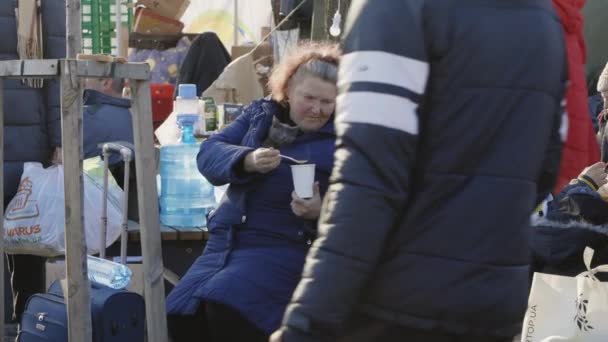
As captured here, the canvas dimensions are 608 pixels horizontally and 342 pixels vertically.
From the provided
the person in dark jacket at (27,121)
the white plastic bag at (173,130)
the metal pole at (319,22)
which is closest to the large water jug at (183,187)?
the white plastic bag at (173,130)

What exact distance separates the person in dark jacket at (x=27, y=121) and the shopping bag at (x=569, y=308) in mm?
2877

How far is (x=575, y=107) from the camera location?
317 centimetres

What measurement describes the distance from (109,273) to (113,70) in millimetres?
1051

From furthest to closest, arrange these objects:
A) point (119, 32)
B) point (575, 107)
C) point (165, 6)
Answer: point (119, 32)
point (165, 6)
point (575, 107)

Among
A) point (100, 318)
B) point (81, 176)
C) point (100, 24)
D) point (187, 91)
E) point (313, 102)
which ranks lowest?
point (100, 318)

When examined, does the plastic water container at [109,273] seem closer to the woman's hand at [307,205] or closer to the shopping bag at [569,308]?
the woman's hand at [307,205]

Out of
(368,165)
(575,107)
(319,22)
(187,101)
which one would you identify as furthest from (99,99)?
(368,165)

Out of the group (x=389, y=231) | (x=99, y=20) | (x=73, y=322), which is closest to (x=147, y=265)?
(x=73, y=322)

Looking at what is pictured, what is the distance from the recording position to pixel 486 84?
2312 mm

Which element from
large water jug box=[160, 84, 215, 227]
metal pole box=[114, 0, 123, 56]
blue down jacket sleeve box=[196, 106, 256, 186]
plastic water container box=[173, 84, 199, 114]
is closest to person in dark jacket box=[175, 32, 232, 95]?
metal pole box=[114, 0, 123, 56]

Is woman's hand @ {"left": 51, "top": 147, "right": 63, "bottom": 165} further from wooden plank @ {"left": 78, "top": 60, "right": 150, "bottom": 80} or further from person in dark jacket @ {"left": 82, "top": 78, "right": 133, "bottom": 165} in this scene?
wooden plank @ {"left": 78, "top": 60, "right": 150, "bottom": 80}

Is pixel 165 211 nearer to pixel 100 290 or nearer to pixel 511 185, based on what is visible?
pixel 100 290

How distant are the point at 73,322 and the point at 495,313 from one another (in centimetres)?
221

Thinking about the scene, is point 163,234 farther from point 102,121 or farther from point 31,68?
point 31,68
